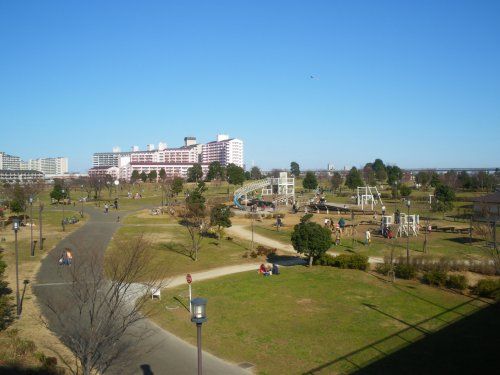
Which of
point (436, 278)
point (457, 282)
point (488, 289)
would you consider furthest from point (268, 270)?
point (488, 289)

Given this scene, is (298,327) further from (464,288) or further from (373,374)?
(464,288)

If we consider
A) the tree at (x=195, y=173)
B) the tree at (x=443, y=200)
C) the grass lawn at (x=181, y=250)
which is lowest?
the grass lawn at (x=181, y=250)

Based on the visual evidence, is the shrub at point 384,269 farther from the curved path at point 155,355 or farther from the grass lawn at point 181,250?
the curved path at point 155,355

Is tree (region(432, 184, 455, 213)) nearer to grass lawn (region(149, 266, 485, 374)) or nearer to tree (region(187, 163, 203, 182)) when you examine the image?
grass lawn (region(149, 266, 485, 374))

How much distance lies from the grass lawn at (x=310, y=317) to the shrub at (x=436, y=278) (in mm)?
480

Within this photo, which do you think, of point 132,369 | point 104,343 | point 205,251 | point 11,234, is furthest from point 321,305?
point 11,234

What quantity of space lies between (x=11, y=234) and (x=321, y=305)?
28110 mm

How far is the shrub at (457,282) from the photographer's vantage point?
17.8 meters

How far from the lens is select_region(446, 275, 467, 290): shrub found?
58.4ft

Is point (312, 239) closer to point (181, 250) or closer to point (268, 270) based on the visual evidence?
point (268, 270)

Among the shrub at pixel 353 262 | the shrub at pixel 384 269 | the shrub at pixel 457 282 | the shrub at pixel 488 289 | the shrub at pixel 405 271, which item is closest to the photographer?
the shrub at pixel 488 289

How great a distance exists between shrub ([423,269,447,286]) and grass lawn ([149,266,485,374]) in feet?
1.57

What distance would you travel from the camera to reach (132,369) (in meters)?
11.4

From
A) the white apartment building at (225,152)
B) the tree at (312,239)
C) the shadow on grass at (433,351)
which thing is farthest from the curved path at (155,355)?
the white apartment building at (225,152)
